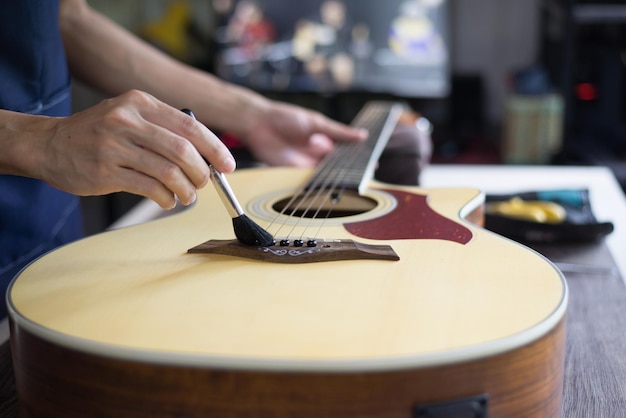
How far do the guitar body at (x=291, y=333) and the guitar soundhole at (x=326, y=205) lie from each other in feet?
0.58

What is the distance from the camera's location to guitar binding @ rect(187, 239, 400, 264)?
609mm

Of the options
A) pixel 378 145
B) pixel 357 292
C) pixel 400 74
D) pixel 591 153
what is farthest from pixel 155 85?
pixel 400 74

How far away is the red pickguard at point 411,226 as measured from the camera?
69 cm

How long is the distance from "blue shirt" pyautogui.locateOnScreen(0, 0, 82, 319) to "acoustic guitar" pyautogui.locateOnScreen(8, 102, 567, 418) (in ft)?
0.63

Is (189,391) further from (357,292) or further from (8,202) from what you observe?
(8,202)

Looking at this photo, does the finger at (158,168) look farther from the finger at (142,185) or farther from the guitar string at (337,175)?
the guitar string at (337,175)

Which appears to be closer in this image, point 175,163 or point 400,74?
point 175,163

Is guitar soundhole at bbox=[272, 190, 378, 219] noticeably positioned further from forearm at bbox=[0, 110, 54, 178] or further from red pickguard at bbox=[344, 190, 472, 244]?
forearm at bbox=[0, 110, 54, 178]

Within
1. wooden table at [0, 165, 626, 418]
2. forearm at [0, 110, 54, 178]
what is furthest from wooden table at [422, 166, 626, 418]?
forearm at [0, 110, 54, 178]

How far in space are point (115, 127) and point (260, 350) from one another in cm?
27

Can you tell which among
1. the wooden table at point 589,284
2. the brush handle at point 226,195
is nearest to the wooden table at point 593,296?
the wooden table at point 589,284

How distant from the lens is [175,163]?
61cm

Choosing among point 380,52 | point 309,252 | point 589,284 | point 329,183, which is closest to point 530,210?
point 589,284

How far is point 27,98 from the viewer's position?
87cm
